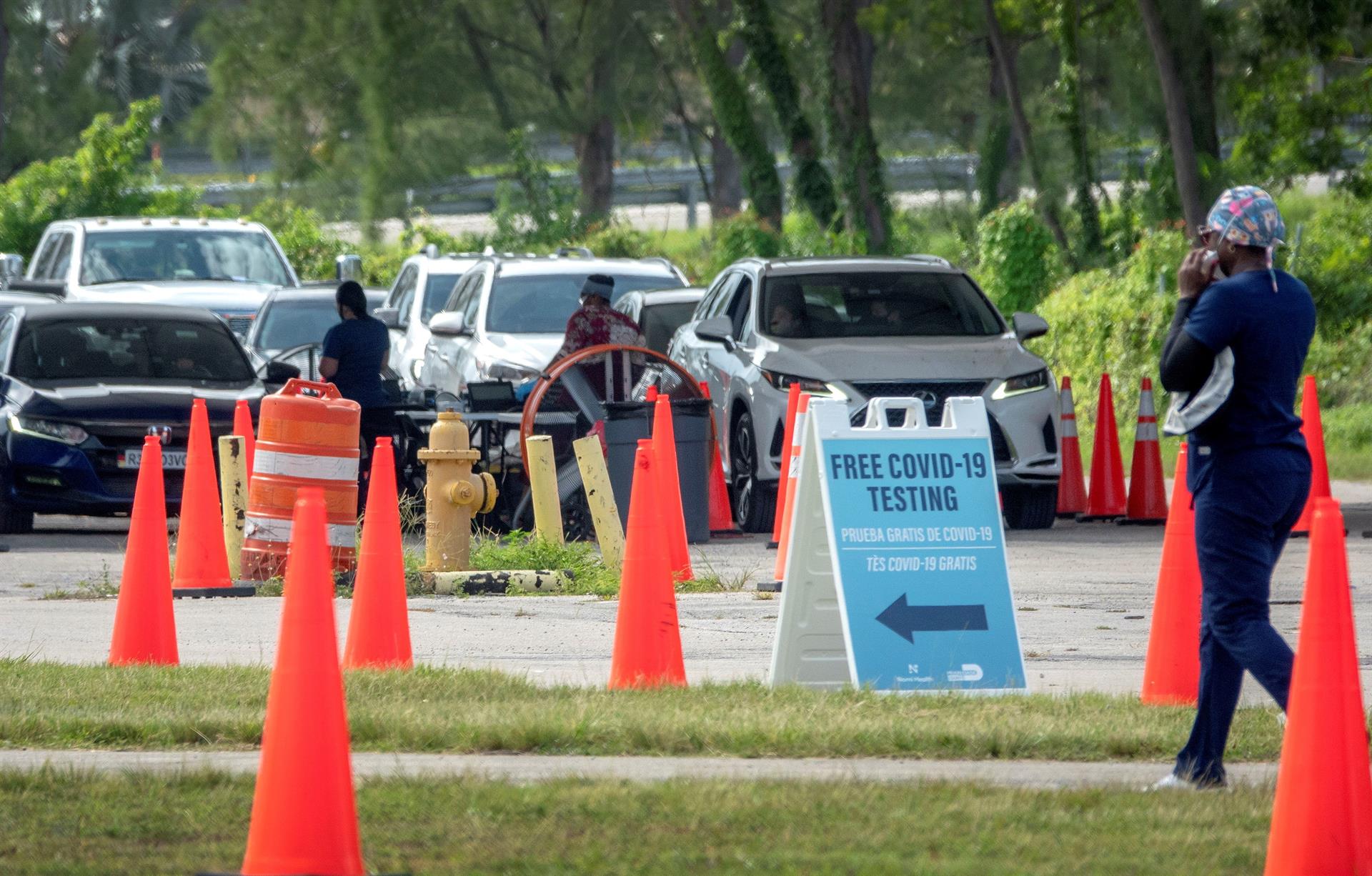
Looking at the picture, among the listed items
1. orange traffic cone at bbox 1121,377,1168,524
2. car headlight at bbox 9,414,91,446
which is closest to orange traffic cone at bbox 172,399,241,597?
car headlight at bbox 9,414,91,446

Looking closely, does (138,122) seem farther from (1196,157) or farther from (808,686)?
(808,686)

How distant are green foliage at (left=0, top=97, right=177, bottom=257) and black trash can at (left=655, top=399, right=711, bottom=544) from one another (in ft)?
87.2

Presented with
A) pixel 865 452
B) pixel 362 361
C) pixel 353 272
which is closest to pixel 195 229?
pixel 353 272

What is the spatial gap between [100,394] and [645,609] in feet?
26.0

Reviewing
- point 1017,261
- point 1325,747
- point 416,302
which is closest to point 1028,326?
point 416,302

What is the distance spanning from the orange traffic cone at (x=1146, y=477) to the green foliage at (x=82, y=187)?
26.4 meters

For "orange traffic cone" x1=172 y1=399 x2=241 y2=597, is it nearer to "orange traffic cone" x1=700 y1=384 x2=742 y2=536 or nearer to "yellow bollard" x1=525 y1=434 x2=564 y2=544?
"yellow bollard" x1=525 y1=434 x2=564 y2=544

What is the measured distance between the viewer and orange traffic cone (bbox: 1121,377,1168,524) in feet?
49.8

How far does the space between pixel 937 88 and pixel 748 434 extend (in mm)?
33035

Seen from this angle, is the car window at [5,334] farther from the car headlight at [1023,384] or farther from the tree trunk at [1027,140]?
the tree trunk at [1027,140]

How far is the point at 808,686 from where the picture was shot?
7.80m

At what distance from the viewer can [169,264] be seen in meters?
22.4

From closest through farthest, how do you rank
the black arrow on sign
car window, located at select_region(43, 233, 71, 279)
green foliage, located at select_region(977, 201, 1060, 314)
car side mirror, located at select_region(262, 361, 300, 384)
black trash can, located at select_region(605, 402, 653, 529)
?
the black arrow on sign, black trash can, located at select_region(605, 402, 653, 529), car side mirror, located at select_region(262, 361, 300, 384), car window, located at select_region(43, 233, 71, 279), green foliage, located at select_region(977, 201, 1060, 314)

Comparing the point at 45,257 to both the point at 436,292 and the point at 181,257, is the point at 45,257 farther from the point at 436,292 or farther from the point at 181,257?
the point at 436,292
